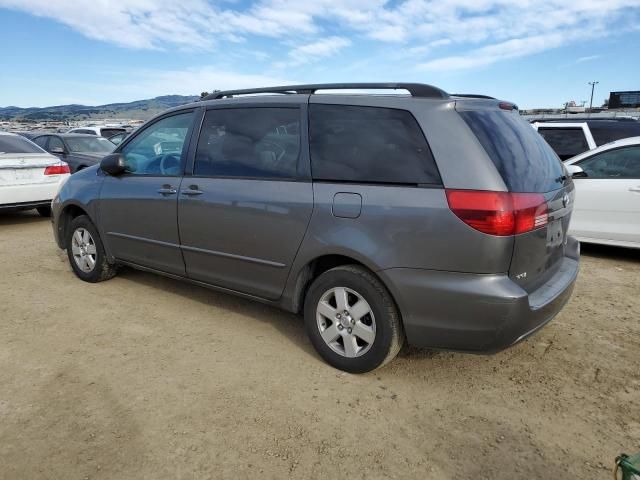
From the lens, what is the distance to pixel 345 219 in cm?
300

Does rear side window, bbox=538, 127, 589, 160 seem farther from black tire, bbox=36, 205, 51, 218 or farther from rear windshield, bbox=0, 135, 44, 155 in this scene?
black tire, bbox=36, 205, 51, 218

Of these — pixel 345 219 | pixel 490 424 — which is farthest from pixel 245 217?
pixel 490 424

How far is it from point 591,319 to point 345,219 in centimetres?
248

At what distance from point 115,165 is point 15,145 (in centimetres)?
537

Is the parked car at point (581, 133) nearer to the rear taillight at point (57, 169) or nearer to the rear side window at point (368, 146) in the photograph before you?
the rear side window at point (368, 146)

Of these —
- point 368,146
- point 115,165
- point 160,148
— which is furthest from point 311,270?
point 115,165

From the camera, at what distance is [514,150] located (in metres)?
2.86

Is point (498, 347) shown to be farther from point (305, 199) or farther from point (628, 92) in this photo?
point (628, 92)

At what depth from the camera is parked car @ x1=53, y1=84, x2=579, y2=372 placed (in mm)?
2664

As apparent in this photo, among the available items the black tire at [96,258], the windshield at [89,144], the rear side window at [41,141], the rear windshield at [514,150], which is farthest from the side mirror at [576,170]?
the rear side window at [41,141]

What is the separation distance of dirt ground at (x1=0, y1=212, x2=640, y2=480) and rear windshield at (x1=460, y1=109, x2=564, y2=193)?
125cm

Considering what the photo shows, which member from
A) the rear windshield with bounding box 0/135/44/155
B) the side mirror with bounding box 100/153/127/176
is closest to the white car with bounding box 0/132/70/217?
the rear windshield with bounding box 0/135/44/155

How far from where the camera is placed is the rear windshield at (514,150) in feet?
8.95

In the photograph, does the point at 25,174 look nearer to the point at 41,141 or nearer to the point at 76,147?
the point at 76,147
